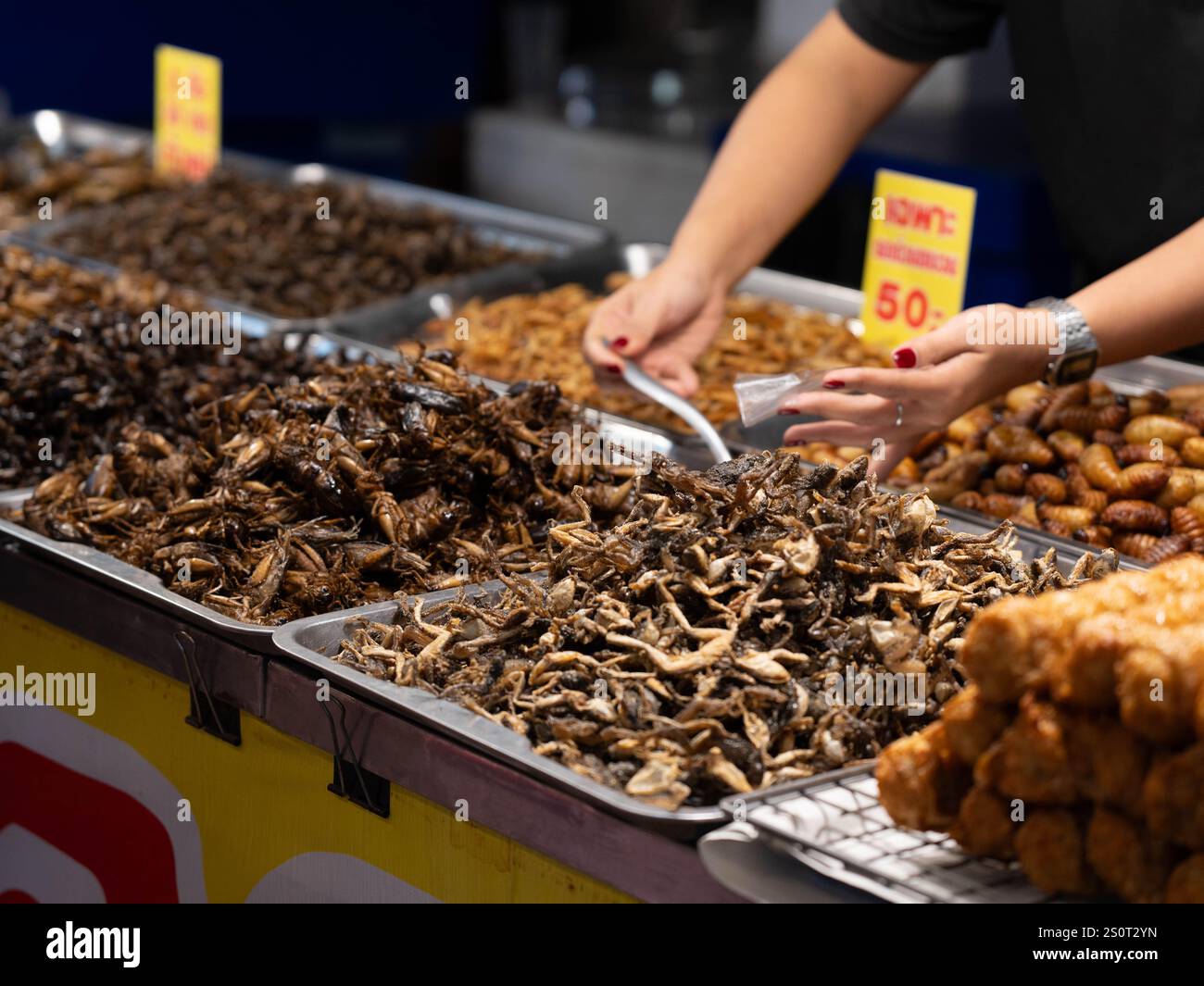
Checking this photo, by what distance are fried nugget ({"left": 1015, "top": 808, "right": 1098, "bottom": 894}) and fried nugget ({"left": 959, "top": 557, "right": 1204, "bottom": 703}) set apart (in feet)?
0.35

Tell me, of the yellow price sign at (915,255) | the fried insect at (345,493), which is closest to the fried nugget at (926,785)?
the fried insect at (345,493)

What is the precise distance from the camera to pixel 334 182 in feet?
15.4

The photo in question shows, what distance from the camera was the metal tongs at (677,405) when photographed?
262 centimetres

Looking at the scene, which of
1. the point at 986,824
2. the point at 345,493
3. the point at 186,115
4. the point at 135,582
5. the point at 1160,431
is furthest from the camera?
the point at 186,115

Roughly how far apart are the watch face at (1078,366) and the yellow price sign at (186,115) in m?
2.89

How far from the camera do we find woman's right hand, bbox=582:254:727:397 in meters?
2.83

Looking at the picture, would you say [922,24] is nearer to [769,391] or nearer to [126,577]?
[769,391]

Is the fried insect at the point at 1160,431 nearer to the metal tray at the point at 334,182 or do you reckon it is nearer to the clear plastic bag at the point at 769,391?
the clear plastic bag at the point at 769,391

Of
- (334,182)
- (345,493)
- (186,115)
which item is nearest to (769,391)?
(345,493)

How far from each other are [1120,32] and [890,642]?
164 cm

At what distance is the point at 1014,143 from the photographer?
484cm

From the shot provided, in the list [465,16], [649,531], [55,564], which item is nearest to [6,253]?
[55,564]

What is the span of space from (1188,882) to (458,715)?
2.60 ft

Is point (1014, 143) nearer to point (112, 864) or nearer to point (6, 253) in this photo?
point (6, 253)
